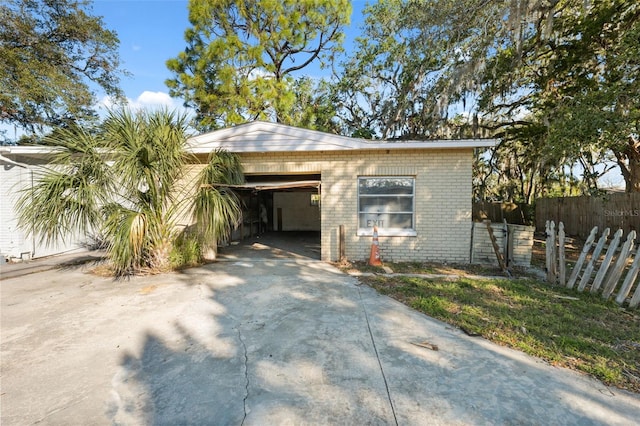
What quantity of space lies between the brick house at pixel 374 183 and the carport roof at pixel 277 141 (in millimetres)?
25

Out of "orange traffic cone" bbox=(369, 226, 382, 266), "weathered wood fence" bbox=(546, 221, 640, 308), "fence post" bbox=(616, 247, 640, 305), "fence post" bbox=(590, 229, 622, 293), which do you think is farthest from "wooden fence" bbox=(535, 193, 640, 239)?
"orange traffic cone" bbox=(369, 226, 382, 266)

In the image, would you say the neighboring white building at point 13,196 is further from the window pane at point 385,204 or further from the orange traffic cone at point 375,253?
the orange traffic cone at point 375,253

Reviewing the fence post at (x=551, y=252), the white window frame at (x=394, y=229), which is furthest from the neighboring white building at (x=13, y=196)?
the fence post at (x=551, y=252)

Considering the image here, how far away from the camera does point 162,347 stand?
135 inches

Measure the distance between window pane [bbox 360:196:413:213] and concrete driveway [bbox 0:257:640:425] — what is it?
3.41 meters

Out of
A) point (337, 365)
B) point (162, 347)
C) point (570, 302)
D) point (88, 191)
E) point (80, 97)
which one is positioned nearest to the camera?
point (337, 365)

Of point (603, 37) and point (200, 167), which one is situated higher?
point (603, 37)

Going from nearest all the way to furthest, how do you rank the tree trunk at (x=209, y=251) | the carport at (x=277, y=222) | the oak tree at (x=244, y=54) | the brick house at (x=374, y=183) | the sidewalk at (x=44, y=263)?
the sidewalk at (x=44, y=263) < the brick house at (x=374, y=183) < the tree trunk at (x=209, y=251) < the carport at (x=277, y=222) < the oak tree at (x=244, y=54)

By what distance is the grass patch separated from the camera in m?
3.09

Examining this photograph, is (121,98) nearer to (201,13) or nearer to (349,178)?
(201,13)

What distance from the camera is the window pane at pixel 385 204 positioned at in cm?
796

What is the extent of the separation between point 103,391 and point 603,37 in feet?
51.2

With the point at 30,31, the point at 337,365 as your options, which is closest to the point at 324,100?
the point at 30,31

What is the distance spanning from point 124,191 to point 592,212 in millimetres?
16189
